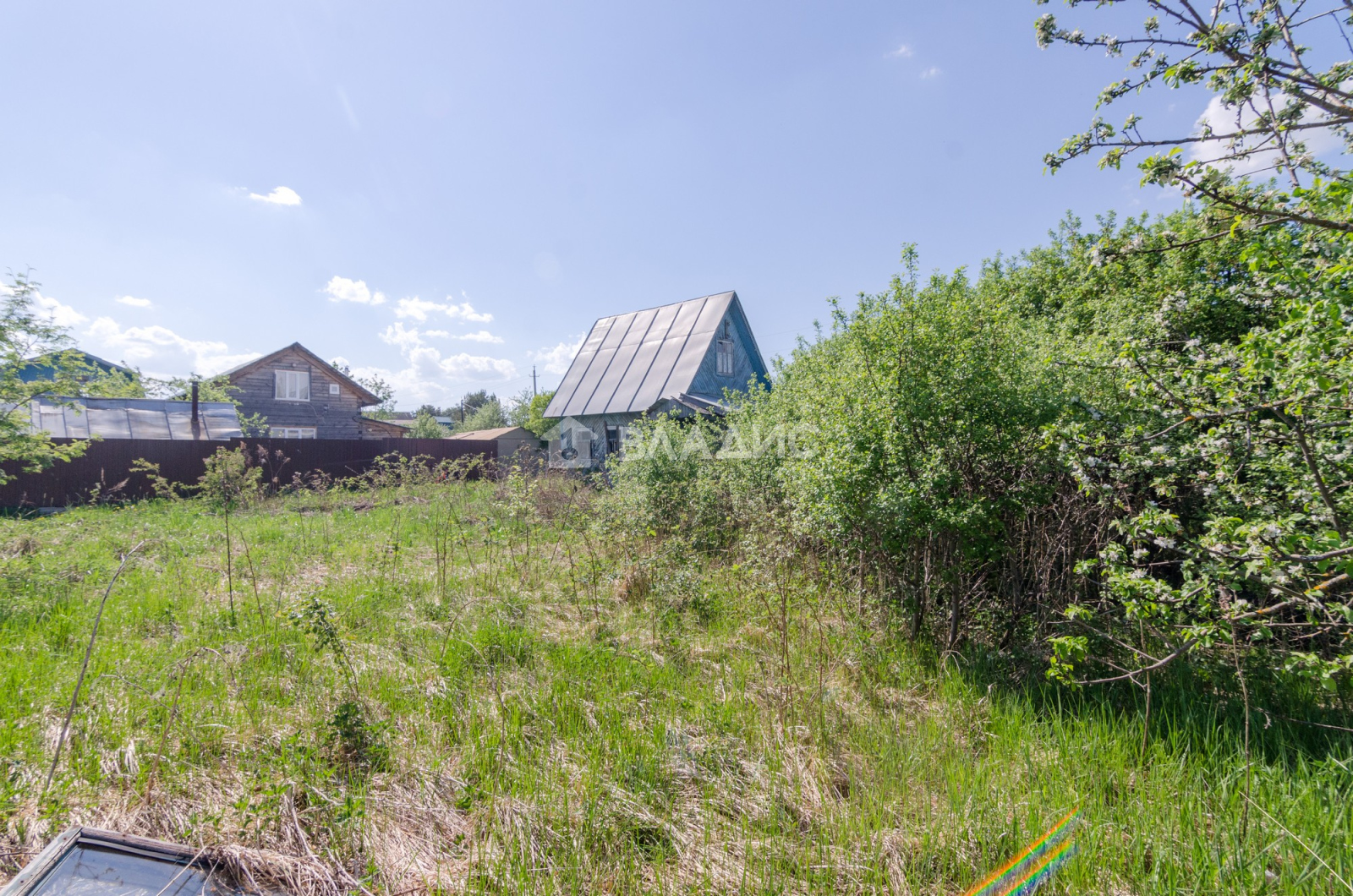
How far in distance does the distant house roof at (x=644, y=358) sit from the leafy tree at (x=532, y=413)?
458 centimetres

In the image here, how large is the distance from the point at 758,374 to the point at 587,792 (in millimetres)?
17698

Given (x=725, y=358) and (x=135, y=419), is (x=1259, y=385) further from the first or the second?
(x=135, y=419)

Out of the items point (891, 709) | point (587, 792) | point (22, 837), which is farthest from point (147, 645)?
point (891, 709)

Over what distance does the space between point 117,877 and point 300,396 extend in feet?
85.8

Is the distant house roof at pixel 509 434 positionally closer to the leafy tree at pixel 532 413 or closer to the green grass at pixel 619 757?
→ the leafy tree at pixel 532 413

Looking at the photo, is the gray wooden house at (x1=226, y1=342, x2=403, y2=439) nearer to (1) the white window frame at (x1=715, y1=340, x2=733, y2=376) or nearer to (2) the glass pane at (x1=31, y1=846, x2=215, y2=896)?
(1) the white window frame at (x1=715, y1=340, x2=733, y2=376)

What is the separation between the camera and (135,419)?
15805mm

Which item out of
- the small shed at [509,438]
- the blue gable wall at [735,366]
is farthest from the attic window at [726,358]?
the small shed at [509,438]

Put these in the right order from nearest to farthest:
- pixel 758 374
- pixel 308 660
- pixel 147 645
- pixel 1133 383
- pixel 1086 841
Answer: pixel 1086 841
pixel 1133 383
pixel 308 660
pixel 147 645
pixel 758 374

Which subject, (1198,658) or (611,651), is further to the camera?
(611,651)

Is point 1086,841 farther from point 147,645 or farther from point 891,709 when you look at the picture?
point 147,645

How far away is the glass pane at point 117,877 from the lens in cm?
174

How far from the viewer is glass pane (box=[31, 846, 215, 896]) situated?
174 cm

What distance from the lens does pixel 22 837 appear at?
2.13 metres
